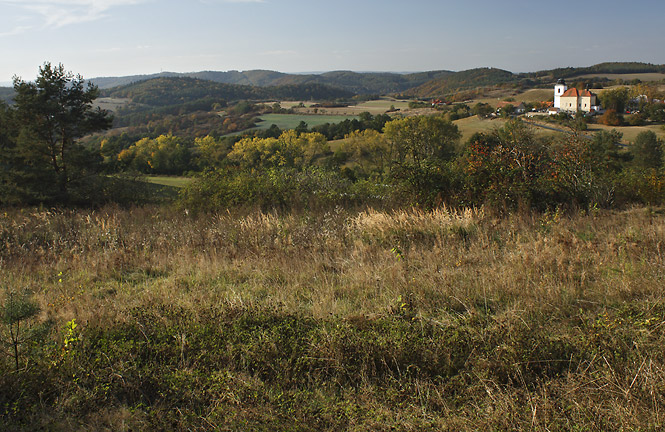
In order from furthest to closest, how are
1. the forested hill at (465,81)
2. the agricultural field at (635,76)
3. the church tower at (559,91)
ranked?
the forested hill at (465,81)
the agricultural field at (635,76)
the church tower at (559,91)

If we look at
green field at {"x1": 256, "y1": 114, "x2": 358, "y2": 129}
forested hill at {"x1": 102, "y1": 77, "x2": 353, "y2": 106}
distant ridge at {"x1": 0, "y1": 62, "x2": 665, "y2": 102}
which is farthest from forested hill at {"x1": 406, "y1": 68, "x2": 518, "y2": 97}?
green field at {"x1": 256, "y1": 114, "x2": 358, "y2": 129}

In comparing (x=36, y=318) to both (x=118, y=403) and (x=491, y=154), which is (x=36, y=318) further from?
(x=491, y=154)

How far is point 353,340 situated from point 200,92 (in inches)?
5265

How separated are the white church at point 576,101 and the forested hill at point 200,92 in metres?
69.5

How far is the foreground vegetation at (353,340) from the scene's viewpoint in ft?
8.34

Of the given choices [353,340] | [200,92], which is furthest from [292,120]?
[353,340]

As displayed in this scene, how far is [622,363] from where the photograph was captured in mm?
2771

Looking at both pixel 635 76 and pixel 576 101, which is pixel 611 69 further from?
pixel 576 101

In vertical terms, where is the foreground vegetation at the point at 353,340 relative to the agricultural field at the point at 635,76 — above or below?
below

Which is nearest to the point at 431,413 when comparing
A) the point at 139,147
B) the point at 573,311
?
the point at 573,311

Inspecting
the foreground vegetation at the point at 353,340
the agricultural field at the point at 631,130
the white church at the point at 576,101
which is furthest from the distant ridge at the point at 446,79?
the foreground vegetation at the point at 353,340

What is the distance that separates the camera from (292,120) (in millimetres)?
101688

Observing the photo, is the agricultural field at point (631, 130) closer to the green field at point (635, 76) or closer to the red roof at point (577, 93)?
the red roof at point (577, 93)

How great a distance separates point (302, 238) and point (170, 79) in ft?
484
